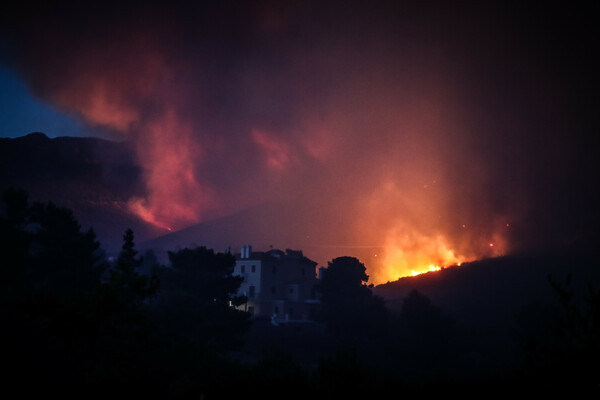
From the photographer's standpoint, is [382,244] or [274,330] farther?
[382,244]

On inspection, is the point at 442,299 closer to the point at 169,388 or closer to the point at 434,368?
the point at 434,368

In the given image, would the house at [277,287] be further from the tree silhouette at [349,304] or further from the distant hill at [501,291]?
the distant hill at [501,291]

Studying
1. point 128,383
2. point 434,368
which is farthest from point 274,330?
point 128,383

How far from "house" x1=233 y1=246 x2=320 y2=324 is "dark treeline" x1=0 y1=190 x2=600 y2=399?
5.01 meters

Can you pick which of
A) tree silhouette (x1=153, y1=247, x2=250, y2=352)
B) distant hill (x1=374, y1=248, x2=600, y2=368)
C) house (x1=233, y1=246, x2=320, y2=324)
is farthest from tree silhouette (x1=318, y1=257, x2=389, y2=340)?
tree silhouette (x1=153, y1=247, x2=250, y2=352)

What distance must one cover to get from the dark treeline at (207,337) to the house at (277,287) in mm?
5011

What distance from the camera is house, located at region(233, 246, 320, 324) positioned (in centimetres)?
7394

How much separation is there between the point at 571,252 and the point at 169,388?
350ft

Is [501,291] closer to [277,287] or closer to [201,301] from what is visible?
[277,287]

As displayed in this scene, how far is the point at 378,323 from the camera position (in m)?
61.6

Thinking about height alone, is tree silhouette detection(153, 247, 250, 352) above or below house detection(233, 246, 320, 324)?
below

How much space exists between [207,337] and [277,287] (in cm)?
3366

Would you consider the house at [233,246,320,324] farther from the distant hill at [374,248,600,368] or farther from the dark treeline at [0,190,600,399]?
the distant hill at [374,248,600,368]

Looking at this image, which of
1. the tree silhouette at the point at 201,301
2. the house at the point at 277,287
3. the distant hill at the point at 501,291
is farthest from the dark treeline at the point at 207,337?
the house at the point at 277,287
